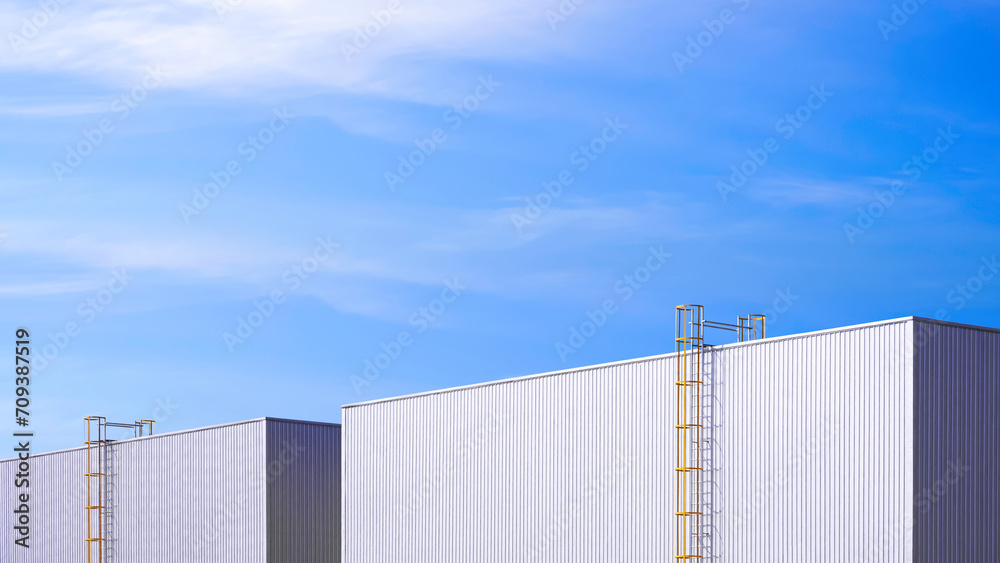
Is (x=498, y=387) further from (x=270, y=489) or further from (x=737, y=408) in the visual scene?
(x=270, y=489)

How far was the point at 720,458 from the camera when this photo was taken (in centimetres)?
3238

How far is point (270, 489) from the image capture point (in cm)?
4588

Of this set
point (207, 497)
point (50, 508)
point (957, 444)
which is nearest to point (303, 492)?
point (207, 497)

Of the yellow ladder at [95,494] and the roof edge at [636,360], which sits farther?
the yellow ladder at [95,494]

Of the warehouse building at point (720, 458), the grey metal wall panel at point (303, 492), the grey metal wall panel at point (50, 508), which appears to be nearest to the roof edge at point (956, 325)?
the warehouse building at point (720, 458)

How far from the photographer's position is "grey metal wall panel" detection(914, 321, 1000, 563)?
2822 cm

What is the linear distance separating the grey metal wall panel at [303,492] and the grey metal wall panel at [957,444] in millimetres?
26523

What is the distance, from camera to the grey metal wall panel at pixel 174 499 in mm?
46531

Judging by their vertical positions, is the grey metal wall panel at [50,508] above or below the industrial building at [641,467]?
below

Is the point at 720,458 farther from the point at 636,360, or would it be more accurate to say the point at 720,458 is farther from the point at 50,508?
the point at 50,508

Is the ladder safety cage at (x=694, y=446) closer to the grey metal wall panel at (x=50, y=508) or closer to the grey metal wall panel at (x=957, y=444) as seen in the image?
the grey metal wall panel at (x=957, y=444)

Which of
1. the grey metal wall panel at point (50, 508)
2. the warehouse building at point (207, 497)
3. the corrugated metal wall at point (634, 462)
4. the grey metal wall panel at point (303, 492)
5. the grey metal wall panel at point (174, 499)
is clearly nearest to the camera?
the corrugated metal wall at point (634, 462)

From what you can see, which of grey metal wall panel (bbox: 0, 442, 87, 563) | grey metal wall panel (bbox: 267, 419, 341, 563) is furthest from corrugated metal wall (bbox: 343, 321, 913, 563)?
grey metal wall panel (bbox: 0, 442, 87, 563)

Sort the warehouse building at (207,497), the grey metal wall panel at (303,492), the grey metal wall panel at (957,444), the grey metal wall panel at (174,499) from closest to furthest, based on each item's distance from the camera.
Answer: the grey metal wall panel at (957,444) < the grey metal wall panel at (303,492) < the warehouse building at (207,497) < the grey metal wall panel at (174,499)
